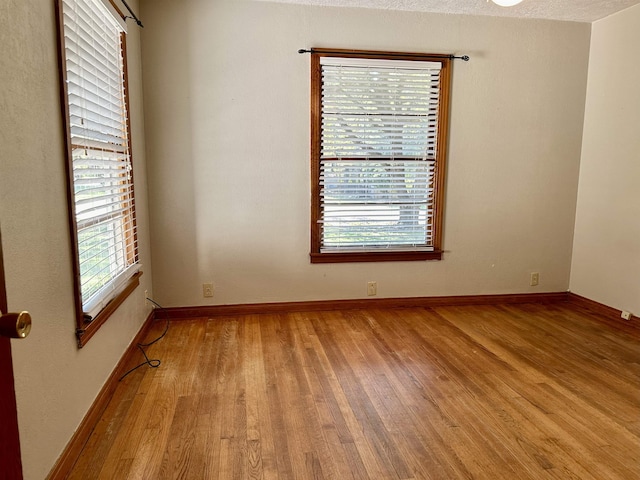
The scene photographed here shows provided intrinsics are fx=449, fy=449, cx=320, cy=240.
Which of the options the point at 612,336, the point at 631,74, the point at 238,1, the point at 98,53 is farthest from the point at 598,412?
the point at 238,1

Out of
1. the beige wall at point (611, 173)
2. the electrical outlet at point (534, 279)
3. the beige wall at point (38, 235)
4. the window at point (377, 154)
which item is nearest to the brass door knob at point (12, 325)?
the beige wall at point (38, 235)

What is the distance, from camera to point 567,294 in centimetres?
439

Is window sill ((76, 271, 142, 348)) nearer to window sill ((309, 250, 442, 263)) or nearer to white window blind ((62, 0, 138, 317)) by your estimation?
white window blind ((62, 0, 138, 317))

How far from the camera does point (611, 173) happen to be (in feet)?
12.7

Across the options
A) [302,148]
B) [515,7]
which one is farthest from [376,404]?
[515,7]

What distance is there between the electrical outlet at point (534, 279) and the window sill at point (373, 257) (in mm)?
979

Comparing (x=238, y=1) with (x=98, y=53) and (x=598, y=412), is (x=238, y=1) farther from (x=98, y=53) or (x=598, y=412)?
(x=598, y=412)

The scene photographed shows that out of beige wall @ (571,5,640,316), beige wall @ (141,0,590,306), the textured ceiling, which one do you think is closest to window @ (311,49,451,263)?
beige wall @ (141,0,590,306)

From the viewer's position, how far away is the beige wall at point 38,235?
1.47 meters

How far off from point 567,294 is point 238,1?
13.1 ft

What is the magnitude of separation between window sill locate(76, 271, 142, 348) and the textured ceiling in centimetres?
246

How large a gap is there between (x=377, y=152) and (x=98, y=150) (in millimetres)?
2262

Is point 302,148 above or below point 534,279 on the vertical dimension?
above

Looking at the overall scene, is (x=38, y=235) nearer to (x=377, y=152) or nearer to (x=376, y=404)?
(x=376, y=404)
